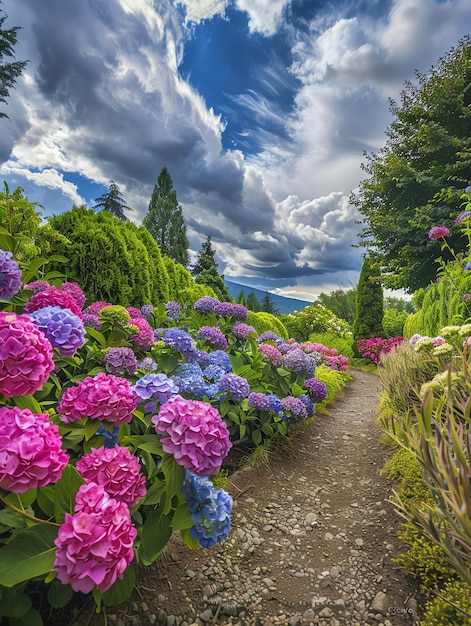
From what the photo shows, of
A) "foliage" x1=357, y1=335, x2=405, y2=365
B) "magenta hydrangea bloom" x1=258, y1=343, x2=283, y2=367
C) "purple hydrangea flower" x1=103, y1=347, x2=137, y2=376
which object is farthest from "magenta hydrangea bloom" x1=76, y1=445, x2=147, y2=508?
"foliage" x1=357, y1=335, x2=405, y2=365

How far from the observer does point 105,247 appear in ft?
13.6

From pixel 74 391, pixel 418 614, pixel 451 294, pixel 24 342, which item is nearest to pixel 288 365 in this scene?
pixel 418 614

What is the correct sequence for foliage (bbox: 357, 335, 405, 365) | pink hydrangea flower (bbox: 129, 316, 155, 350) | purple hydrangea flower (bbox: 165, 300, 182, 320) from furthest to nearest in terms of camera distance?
foliage (bbox: 357, 335, 405, 365) < purple hydrangea flower (bbox: 165, 300, 182, 320) < pink hydrangea flower (bbox: 129, 316, 155, 350)

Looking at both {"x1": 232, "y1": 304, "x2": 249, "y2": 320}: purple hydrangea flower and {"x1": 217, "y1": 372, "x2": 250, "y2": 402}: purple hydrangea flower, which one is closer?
{"x1": 217, "y1": 372, "x2": 250, "y2": 402}: purple hydrangea flower

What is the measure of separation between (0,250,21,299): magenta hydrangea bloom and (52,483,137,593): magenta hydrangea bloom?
96 cm

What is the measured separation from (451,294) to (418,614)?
240 inches

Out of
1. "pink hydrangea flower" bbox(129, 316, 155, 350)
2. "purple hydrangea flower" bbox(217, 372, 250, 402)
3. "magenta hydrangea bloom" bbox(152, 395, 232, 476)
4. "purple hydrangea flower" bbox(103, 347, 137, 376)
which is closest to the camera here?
"magenta hydrangea bloom" bbox(152, 395, 232, 476)

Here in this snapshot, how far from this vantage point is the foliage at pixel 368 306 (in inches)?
516

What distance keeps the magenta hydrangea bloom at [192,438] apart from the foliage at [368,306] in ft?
41.9

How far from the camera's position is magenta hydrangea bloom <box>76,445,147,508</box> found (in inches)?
43.1

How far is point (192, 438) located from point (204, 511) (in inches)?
13.7

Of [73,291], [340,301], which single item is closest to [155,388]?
[73,291]

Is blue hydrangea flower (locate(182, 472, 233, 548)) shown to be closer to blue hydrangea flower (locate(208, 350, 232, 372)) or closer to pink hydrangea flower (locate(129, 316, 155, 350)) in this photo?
pink hydrangea flower (locate(129, 316, 155, 350))

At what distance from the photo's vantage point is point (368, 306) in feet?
43.7
